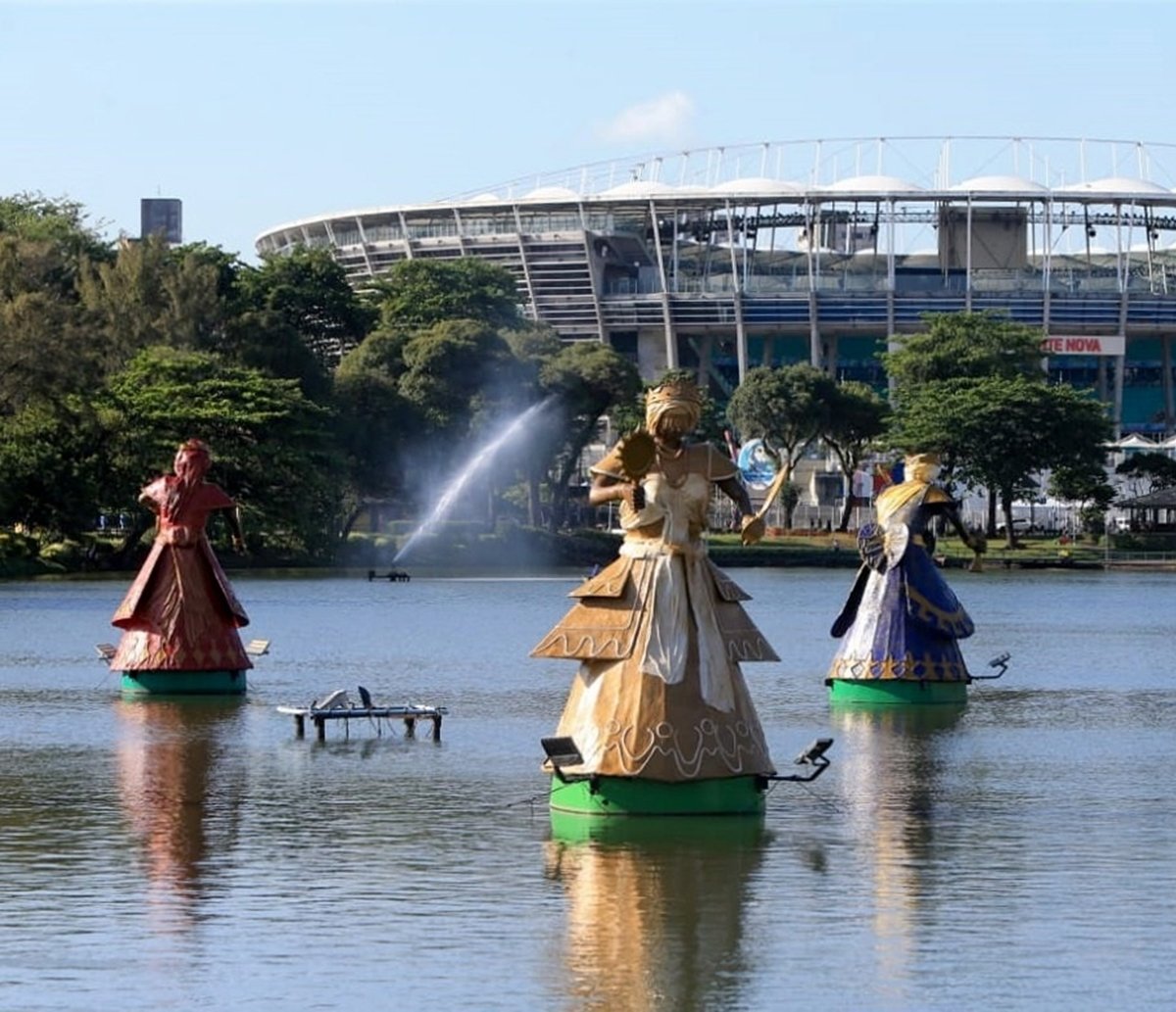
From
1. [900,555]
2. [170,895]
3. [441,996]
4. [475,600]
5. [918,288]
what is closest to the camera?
[441,996]

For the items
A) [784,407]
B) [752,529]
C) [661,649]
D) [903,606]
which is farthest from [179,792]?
[784,407]

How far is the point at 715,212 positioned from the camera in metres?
176

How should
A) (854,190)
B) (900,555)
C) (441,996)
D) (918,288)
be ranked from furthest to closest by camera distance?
(918,288) < (854,190) < (900,555) < (441,996)

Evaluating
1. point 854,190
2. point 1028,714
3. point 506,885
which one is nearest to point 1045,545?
point 854,190

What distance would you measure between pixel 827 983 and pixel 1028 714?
931 inches

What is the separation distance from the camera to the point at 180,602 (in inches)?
1539

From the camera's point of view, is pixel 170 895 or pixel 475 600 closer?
pixel 170 895

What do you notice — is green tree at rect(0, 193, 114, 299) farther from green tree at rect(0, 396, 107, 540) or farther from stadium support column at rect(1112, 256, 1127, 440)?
stadium support column at rect(1112, 256, 1127, 440)

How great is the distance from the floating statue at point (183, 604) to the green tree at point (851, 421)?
9624cm

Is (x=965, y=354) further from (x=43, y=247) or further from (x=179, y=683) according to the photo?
(x=179, y=683)

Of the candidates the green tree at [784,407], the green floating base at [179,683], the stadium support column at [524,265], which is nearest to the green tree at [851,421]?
the green tree at [784,407]

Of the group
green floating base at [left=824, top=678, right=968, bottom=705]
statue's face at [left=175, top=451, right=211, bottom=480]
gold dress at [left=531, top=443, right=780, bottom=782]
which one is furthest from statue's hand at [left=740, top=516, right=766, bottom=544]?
statue's face at [left=175, top=451, right=211, bottom=480]

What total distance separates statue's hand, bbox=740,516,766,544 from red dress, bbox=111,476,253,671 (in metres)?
15.3

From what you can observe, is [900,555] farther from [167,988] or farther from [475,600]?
[475,600]
